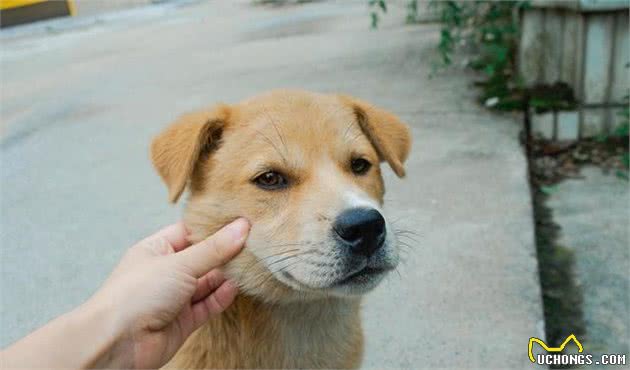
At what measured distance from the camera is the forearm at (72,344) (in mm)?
2230

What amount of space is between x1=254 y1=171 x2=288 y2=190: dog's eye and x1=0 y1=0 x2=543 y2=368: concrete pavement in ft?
4.37

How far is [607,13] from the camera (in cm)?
566

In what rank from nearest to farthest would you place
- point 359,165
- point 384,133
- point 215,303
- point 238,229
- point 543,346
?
1. point 238,229
2. point 215,303
3. point 359,165
4. point 384,133
5. point 543,346

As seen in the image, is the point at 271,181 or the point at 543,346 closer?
the point at 271,181

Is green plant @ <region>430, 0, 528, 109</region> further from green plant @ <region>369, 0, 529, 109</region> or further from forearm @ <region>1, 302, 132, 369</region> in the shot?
forearm @ <region>1, 302, 132, 369</region>

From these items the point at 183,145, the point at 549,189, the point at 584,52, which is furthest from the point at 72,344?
the point at 584,52

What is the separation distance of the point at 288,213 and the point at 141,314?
23.5 inches

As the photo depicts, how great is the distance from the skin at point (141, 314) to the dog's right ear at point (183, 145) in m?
0.27

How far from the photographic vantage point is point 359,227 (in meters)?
2.26

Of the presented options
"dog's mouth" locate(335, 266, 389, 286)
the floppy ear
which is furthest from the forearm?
the floppy ear

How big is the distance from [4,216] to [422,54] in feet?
19.3

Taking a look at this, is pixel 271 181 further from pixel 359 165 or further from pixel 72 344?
pixel 72 344

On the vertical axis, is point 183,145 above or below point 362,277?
above

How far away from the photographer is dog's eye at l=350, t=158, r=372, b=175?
2708 millimetres
